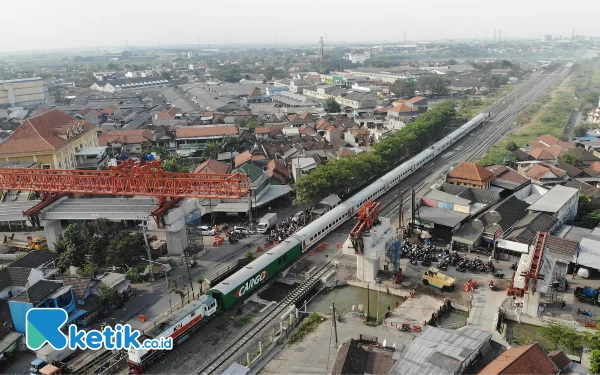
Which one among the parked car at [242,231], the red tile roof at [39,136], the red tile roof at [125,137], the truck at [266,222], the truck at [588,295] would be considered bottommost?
the truck at [588,295]

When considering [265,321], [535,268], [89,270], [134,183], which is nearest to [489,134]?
[535,268]

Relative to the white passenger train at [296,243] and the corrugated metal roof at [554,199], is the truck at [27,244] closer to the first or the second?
the white passenger train at [296,243]

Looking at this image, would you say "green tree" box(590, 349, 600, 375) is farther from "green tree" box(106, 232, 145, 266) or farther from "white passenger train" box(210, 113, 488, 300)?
"green tree" box(106, 232, 145, 266)

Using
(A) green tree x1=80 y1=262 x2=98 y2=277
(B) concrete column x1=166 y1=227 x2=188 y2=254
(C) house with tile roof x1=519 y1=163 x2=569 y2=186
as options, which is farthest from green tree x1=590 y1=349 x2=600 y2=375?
(A) green tree x1=80 y1=262 x2=98 y2=277

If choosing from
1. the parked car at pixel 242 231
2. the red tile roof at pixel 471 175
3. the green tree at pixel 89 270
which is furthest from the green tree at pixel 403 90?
the green tree at pixel 89 270


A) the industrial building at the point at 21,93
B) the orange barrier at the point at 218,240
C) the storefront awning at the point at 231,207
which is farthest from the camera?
the industrial building at the point at 21,93

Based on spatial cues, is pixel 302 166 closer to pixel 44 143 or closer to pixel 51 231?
pixel 51 231

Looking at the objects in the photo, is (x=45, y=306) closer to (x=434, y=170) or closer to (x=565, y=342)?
(x=565, y=342)
